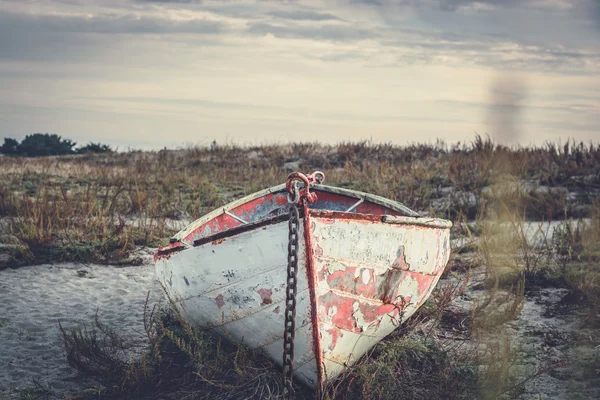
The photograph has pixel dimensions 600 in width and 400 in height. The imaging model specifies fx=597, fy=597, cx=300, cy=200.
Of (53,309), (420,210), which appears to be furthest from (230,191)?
(53,309)

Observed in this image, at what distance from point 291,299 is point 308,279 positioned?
161mm

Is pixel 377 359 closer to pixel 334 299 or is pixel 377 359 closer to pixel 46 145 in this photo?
pixel 334 299

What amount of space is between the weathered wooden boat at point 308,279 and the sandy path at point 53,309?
3.92 feet

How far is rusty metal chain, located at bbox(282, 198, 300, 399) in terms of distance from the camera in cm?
348

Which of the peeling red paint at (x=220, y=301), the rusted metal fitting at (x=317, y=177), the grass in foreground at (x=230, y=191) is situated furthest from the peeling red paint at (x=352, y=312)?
the grass in foreground at (x=230, y=191)

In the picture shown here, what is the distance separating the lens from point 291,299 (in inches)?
142

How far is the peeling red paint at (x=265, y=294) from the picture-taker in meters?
3.74

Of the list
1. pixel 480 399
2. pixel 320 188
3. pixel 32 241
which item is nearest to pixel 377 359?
pixel 480 399

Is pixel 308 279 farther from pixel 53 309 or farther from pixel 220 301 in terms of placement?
pixel 53 309

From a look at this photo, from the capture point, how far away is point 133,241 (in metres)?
7.80

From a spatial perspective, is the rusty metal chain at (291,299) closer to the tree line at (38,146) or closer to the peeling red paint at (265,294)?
the peeling red paint at (265,294)

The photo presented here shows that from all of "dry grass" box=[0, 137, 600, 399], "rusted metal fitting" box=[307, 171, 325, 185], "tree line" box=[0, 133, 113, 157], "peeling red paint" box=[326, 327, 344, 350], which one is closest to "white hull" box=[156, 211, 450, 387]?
"peeling red paint" box=[326, 327, 344, 350]

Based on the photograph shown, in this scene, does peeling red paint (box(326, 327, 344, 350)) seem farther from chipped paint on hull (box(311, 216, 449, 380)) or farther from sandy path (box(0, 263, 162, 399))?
sandy path (box(0, 263, 162, 399))

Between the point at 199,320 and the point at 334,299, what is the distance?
116 cm
